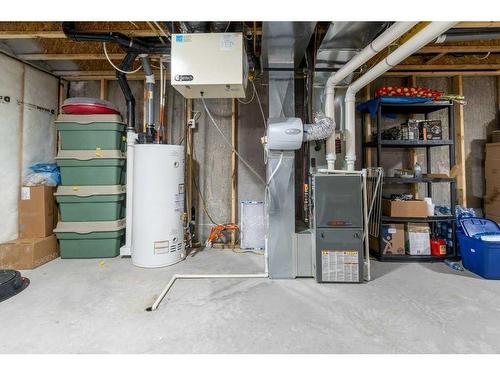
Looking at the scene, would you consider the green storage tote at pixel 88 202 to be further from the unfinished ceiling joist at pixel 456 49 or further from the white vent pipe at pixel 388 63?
the unfinished ceiling joist at pixel 456 49

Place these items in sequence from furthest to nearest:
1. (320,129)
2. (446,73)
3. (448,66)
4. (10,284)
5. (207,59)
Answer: (446,73) → (448,66) → (320,129) → (207,59) → (10,284)

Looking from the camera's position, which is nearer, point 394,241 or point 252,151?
point 394,241

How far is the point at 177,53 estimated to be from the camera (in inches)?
82.6

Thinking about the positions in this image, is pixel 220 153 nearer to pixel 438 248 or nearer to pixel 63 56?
pixel 63 56

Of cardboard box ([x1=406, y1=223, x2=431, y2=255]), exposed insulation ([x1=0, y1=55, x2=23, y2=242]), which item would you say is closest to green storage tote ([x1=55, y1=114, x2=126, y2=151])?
exposed insulation ([x1=0, y1=55, x2=23, y2=242])

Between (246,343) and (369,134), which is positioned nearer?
(246,343)

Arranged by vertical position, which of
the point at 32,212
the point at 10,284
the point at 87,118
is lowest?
the point at 10,284

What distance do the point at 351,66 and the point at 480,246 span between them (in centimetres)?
211

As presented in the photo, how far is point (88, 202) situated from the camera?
9.24 ft

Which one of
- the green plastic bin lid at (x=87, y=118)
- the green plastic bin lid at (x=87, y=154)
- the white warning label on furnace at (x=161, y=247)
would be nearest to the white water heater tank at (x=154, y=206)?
the white warning label on furnace at (x=161, y=247)

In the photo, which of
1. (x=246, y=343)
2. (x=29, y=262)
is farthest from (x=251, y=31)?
(x=29, y=262)

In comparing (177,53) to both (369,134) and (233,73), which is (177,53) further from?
(369,134)

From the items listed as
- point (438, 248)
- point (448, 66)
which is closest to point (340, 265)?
point (438, 248)
